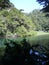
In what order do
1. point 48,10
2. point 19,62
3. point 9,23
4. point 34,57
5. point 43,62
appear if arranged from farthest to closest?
point 9,23 → point 48,10 → point 43,62 → point 34,57 → point 19,62

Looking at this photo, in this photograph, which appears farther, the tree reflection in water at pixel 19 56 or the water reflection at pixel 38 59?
the water reflection at pixel 38 59

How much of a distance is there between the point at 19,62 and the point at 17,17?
56839 mm

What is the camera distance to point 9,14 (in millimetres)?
60750

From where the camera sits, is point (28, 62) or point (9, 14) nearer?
point (28, 62)

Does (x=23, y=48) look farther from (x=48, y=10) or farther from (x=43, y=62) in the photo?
(x=48, y=10)

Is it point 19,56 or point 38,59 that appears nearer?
point 19,56

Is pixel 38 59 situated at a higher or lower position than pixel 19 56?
lower

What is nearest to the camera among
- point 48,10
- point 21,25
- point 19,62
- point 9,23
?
point 19,62

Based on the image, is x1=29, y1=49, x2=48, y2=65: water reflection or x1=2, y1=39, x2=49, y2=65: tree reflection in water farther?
x1=29, y1=49, x2=48, y2=65: water reflection

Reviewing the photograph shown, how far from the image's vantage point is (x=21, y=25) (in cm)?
6372

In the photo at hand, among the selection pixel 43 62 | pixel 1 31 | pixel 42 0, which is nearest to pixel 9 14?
pixel 1 31

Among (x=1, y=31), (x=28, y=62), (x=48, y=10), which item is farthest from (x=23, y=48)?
(x=1, y=31)

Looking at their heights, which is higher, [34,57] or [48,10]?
[48,10]

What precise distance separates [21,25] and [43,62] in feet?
191
